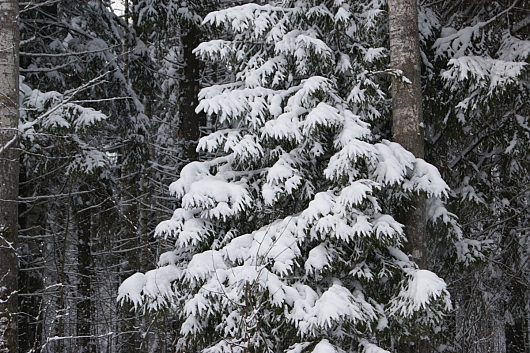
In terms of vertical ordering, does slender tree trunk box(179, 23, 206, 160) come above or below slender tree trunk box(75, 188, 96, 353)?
above

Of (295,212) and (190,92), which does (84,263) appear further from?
(295,212)

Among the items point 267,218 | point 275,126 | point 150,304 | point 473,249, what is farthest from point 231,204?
point 473,249

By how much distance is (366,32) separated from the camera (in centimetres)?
697

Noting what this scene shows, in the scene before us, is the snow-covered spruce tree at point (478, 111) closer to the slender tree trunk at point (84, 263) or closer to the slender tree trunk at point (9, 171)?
the slender tree trunk at point (9, 171)

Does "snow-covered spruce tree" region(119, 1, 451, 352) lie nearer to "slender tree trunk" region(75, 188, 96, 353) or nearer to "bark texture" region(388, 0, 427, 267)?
"bark texture" region(388, 0, 427, 267)

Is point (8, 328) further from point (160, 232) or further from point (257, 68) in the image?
point (257, 68)

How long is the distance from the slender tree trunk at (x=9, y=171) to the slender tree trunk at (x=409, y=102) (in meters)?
3.88

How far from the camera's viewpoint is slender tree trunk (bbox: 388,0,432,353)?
6.07 m

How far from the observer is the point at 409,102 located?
20.8 ft

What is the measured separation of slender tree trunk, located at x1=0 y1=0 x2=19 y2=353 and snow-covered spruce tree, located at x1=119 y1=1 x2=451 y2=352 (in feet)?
3.61

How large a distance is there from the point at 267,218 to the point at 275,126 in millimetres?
1100

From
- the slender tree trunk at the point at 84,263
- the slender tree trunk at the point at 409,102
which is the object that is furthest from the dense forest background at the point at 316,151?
the slender tree trunk at the point at 84,263

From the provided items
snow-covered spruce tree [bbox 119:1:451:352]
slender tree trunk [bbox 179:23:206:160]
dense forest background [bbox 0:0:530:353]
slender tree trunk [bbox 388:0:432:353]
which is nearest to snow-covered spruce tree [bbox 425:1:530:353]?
dense forest background [bbox 0:0:530:353]

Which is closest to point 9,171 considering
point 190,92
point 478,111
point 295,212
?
point 295,212
